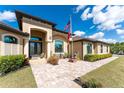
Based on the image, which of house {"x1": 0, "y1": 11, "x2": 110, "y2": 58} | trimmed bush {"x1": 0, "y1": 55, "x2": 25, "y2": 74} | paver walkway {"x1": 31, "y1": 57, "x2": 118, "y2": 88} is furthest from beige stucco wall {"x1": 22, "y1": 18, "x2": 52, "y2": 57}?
paver walkway {"x1": 31, "y1": 57, "x2": 118, "y2": 88}

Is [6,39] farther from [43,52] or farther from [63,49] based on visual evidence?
[63,49]

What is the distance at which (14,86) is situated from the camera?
5715 millimetres

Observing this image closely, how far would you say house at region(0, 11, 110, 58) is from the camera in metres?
9.46

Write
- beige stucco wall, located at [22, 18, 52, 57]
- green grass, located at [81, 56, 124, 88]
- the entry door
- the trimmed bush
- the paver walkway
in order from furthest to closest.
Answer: the entry door < beige stucco wall, located at [22, 18, 52, 57] < the trimmed bush < green grass, located at [81, 56, 124, 88] < the paver walkway

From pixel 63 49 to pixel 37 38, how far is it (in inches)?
208

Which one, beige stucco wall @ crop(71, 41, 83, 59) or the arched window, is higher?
the arched window

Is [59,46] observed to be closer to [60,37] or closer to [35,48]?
[60,37]

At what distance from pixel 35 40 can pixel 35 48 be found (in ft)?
5.70

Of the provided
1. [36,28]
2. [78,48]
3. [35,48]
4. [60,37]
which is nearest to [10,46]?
[36,28]

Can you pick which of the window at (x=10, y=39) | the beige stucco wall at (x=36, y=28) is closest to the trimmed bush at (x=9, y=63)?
the window at (x=10, y=39)

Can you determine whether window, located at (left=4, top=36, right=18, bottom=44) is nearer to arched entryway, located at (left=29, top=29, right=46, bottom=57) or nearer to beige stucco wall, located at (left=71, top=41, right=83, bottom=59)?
arched entryway, located at (left=29, top=29, right=46, bottom=57)

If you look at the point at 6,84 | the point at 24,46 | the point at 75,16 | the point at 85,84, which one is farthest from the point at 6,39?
the point at 75,16

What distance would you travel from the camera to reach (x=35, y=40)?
51.1 ft

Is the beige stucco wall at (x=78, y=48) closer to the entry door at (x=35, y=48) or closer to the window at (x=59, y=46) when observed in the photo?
the window at (x=59, y=46)
